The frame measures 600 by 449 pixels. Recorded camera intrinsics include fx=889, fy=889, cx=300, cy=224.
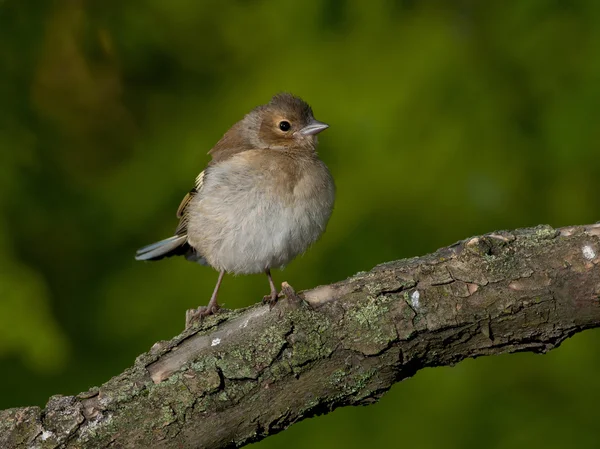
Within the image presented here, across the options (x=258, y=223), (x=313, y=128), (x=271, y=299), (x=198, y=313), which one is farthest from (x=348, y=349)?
(x=313, y=128)

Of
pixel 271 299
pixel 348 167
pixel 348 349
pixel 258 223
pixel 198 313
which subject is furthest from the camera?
pixel 348 167

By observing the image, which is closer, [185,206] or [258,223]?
[258,223]

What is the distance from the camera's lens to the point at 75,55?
5637 millimetres

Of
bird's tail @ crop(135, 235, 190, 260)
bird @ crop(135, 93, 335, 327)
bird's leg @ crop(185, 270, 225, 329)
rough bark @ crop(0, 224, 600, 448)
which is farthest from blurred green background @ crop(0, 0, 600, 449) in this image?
rough bark @ crop(0, 224, 600, 448)

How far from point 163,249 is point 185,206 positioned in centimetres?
28

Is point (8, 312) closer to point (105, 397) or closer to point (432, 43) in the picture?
point (105, 397)

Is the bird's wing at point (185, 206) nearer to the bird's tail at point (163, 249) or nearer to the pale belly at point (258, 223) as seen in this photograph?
the bird's tail at point (163, 249)

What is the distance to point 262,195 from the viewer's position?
4508mm

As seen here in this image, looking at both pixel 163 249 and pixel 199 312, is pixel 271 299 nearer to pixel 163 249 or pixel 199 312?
pixel 199 312

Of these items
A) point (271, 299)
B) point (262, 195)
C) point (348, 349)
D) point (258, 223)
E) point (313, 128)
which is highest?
point (313, 128)

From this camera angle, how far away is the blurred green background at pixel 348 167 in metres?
4.88

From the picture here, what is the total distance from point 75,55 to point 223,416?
3122mm

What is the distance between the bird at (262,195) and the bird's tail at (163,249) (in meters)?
0.16

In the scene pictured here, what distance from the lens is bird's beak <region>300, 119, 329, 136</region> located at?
4.83m
